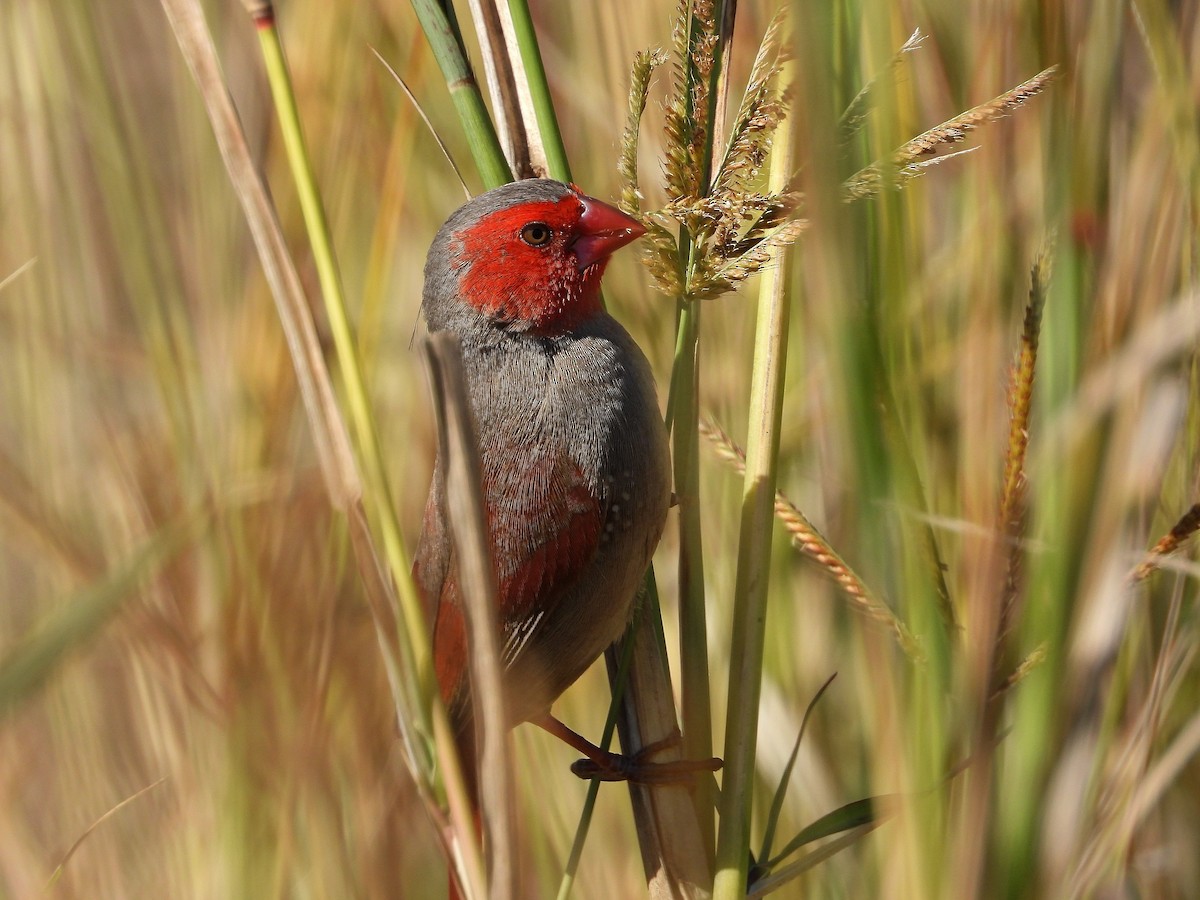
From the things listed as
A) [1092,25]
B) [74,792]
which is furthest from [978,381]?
[74,792]

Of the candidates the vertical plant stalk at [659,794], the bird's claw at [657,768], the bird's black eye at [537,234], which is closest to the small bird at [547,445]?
the bird's black eye at [537,234]

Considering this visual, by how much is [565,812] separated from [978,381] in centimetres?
141

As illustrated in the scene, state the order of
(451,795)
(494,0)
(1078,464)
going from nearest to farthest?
1. (451,795)
2. (1078,464)
3. (494,0)

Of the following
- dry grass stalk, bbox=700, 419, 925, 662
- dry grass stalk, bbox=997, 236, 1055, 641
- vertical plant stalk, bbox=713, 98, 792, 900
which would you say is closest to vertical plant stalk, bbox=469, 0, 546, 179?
vertical plant stalk, bbox=713, 98, 792, 900

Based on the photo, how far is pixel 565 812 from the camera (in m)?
2.48

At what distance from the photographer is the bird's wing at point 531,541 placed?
2086 mm

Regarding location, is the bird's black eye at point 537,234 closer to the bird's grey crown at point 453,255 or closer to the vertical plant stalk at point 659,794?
the bird's grey crown at point 453,255

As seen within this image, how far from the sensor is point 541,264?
2201 millimetres

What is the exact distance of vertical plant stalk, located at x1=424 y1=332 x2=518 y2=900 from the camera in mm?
1169

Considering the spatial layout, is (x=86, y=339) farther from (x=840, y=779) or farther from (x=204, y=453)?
(x=840, y=779)

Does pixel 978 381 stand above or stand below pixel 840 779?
above

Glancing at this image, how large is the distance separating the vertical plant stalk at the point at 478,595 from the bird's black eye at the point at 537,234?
38.3 inches

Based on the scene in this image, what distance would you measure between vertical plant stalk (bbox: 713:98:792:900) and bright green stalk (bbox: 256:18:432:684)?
0.54 metres

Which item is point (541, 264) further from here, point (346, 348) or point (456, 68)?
point (346, 348)
